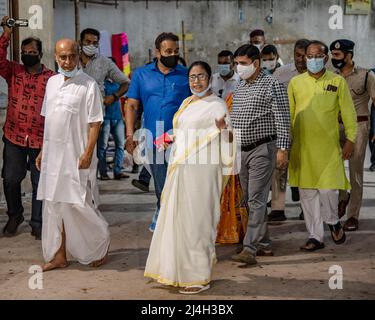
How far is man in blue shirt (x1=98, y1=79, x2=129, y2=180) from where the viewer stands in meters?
11.4

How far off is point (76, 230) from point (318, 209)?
88.8 inches

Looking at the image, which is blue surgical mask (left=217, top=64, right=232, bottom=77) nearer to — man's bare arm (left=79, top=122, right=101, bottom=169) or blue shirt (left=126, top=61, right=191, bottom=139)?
blue shirt (left=126, top=61, right=191, bottom=139)

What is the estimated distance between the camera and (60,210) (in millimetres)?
6309

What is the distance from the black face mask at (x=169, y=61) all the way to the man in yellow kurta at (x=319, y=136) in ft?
3.60

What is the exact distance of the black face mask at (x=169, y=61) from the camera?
7066 mm

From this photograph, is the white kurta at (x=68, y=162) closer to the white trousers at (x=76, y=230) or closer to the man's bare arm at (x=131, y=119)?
the white trousers at (x=76, y=230)

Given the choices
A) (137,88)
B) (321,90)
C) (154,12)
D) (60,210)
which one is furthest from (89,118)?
(154,12)

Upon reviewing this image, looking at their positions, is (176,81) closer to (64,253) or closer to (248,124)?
(248,124)

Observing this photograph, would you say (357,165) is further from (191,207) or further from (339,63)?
(191,207)

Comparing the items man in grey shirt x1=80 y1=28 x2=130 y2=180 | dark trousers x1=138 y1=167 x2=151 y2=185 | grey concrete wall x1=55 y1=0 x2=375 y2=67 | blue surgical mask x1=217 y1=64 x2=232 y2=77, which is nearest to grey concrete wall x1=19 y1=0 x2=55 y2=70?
man in grey shirt x1=80 y1=28 x2=130 y2=180

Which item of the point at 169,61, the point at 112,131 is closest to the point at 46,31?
the point at 112,131

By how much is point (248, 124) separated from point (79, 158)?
4.69ft

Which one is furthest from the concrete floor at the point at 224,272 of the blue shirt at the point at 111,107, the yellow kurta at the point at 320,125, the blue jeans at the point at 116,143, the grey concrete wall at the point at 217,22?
the grey concrete wall at the point at 217,22

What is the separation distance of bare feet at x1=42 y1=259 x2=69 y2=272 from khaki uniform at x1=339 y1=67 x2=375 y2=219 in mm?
3120
